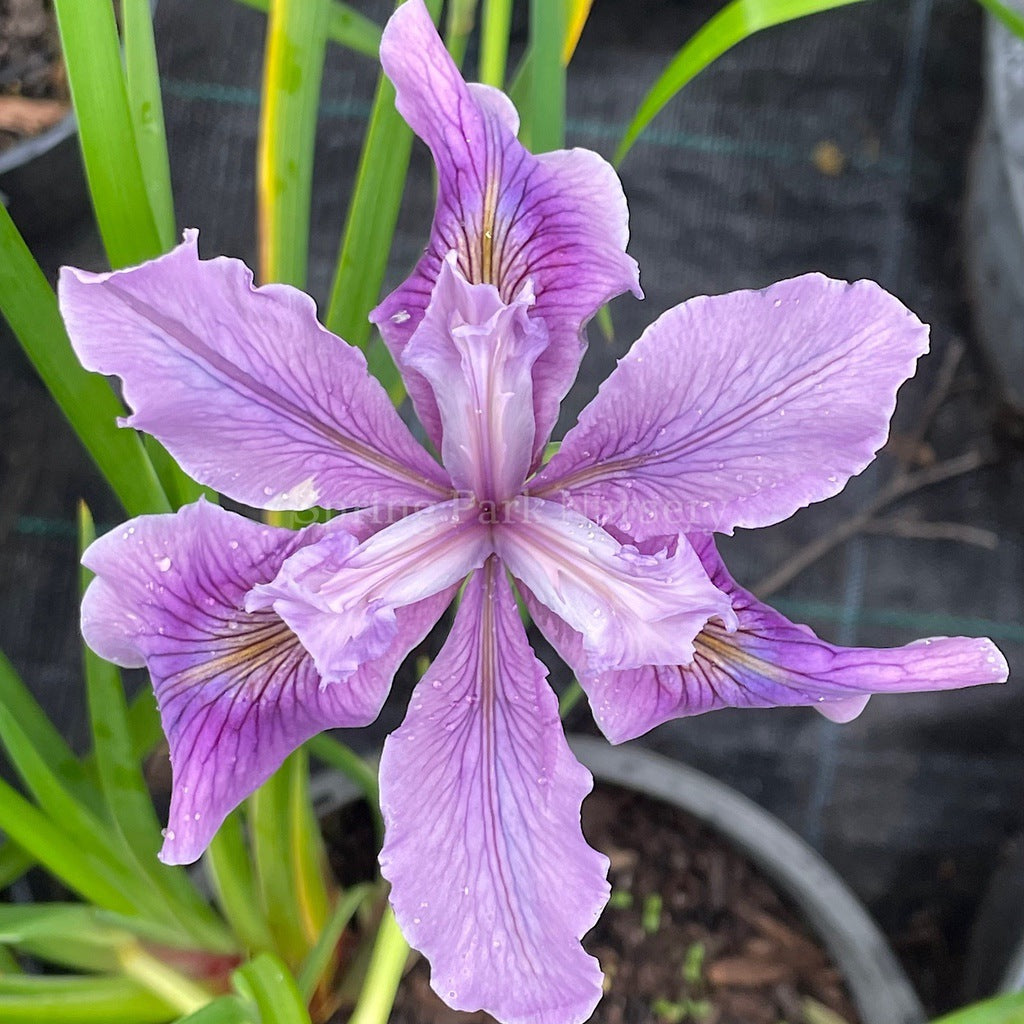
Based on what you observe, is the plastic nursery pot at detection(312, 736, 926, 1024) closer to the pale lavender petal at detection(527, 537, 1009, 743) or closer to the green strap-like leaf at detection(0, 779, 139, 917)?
the green strap-like leaf at detection(0, 779, 139, 917)

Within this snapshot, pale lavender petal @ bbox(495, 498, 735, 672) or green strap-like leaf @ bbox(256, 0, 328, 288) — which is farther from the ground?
green strap-like leaf @ bbox(256, 0, 328, 288)

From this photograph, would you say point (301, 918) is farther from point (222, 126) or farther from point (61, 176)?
point (222, 126)

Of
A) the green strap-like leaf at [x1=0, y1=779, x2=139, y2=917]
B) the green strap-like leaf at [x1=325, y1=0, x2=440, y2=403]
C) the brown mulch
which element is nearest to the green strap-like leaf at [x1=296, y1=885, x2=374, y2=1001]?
the green strap-like leaf at [x1=0, y1=779, x2=139, y2=917]

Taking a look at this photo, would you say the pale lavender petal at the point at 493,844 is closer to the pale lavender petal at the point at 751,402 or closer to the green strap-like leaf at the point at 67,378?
the pale lavender petal at the point at 751,402

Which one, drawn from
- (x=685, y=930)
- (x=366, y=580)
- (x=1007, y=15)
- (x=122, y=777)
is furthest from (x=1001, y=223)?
(x=122, y=777)

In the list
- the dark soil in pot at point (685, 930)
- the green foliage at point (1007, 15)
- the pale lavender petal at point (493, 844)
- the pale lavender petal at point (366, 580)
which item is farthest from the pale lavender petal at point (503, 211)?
the dark soil in pot at point (685, 930)

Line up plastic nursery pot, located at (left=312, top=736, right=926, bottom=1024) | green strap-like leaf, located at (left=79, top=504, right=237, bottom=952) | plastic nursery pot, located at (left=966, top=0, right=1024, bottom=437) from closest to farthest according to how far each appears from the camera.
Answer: green strap-like leaf, located at (left=79, top=504, right=237, bottom=952) < plastic nursery pot, located at (left=312, top=736, right=926, bottom=1024) < plastic nursery pot, located at (left=966, top=0, right=1024, bottom=437)
